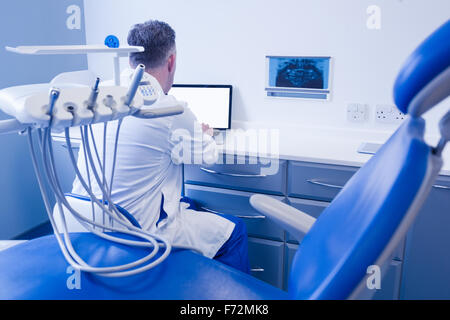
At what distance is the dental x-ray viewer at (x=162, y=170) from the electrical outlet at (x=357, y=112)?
2.66 ft

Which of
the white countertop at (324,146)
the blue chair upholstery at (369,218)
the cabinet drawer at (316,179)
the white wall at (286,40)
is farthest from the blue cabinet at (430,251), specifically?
the blue chair upholstery at (369,218)

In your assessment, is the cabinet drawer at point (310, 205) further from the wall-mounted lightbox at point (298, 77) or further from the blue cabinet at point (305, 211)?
the wall-mounted lightbox at point (298, 77)

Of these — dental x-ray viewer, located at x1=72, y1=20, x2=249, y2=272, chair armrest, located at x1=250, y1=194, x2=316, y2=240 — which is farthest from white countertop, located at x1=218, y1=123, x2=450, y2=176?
chair armrest, located at x1=250, y1=194, x2=316, y2=240

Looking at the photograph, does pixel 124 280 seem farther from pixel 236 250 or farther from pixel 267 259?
pixel 267 259

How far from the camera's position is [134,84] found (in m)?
0.73

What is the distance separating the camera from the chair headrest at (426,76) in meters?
0.45

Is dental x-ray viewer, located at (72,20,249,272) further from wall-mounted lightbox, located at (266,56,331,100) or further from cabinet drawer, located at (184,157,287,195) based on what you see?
wall-mounted lightbox, located at (266,56,331,100)

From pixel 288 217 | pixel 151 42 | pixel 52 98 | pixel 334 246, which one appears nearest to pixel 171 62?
pixel 151 42

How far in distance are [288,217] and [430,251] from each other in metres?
0.89

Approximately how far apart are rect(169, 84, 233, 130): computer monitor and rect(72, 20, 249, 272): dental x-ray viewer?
0.52 metres

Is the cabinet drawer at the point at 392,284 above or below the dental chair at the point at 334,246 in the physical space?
below

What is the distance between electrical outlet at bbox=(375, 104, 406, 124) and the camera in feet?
6.39

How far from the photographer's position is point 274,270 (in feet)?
6.06
